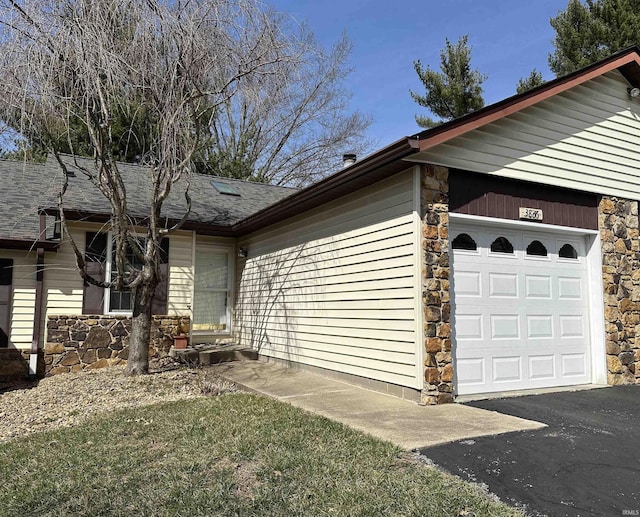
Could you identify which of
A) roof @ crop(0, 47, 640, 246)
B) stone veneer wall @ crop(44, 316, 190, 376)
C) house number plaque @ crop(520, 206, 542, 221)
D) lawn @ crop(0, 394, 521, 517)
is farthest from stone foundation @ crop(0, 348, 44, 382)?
house number plaque @ crop(520, 206, 542, 221)

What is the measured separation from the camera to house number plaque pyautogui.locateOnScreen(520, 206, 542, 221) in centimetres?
664

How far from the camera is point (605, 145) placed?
24.9 feet

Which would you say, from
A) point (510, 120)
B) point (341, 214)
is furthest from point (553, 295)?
point (341, 214)

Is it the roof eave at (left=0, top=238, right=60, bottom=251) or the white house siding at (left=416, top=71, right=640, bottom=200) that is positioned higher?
the white house siding at (left=416, top=71, right=640, bottom=200)

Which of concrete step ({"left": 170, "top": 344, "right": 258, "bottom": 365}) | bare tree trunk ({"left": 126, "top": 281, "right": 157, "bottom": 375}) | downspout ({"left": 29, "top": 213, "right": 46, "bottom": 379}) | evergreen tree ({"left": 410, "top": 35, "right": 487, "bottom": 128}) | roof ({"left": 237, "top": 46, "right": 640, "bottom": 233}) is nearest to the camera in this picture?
roof ({"left": 237, "top": 46, "right": 640, "bottom": 233})

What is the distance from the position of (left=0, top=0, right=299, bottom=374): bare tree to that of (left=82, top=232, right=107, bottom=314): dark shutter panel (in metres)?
1.86

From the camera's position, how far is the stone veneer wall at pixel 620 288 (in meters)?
7.16

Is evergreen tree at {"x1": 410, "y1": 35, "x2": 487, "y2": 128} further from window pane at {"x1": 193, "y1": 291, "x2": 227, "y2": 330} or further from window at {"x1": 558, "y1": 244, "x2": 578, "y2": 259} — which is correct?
window at {"x1": 558, "y1": 244, "x2": 578, "y2": 259}

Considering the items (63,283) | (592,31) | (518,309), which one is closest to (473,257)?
(518,309)

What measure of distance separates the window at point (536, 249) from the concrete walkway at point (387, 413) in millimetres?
2586

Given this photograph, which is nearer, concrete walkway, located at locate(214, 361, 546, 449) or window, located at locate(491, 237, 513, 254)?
concrete walkway, located at locate(214, 361, 546, 449)

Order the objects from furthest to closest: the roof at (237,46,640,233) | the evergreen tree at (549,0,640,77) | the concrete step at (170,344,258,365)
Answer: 1. the evergreen tree at (549,0,640,77)
2. the concrete step at (170,344,258,365)
3. the roof at (237,46,640,233)

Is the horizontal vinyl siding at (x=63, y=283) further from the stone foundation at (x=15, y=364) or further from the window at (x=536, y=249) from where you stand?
the window at (x=536, y=249)

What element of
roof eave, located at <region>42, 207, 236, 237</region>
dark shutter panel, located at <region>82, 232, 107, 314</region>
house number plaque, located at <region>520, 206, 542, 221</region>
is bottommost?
dark shutter panel, located at <region>82, 232, 107, 314</region>
